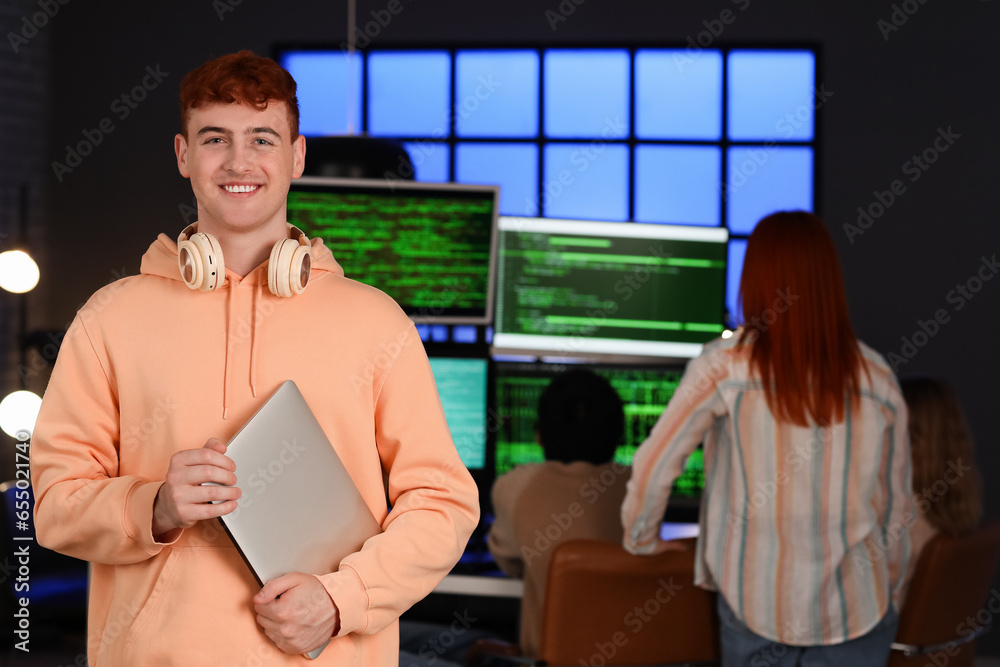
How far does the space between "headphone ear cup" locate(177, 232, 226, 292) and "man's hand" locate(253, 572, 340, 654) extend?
33 cm

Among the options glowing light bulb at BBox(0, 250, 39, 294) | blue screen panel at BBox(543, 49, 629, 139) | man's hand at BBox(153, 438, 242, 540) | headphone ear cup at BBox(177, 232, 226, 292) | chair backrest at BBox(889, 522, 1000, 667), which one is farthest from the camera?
blue screen panel at BBox(543, 49, 629, 139)

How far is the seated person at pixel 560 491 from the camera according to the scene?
2.16 meters

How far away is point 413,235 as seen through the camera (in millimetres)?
2750

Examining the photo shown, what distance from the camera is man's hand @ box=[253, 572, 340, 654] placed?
905 mm

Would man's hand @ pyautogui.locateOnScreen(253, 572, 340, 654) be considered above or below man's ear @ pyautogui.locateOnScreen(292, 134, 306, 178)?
below

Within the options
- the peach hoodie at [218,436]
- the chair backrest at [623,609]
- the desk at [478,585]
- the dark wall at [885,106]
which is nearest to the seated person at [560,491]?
the desk at [478,585]

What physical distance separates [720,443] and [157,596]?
1.17 metres

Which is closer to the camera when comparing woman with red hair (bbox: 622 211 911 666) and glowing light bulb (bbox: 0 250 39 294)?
woman with red hair (bbox: 622 211 911 666)

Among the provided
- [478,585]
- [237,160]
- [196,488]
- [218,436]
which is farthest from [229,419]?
[478,585]

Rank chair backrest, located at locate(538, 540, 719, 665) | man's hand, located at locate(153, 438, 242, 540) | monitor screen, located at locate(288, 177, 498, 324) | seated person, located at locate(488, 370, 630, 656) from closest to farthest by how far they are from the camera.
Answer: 1. man's hand, located at locate(153, 438, 242, 540)
2. chair backrest, located at locate(538, 540, 719, 665)
3. seated person, located at locate(488, 370, 630, 656)
4. monitor screen, located at locate(288, 177, 498, 324)

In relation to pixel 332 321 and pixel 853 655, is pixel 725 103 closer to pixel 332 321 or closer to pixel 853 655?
pixel 853 655

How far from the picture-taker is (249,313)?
1026 millimetres

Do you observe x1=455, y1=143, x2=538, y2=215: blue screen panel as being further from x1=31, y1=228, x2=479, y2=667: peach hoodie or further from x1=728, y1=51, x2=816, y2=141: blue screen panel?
x1=31, y1=228, x2=479, y2=667: peach hoodie

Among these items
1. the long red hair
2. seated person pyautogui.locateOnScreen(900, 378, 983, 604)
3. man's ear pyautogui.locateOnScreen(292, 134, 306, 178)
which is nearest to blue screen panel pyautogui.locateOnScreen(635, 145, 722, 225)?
seated person pyautogui.locateOnScreen(900, 378, 983, 604)
